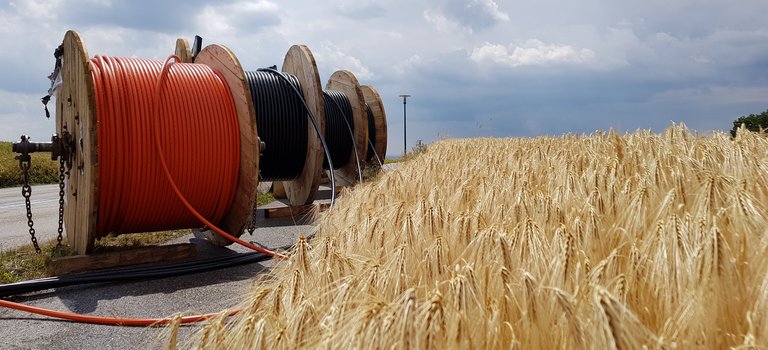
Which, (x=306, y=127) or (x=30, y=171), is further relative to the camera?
(x=30, y=171)

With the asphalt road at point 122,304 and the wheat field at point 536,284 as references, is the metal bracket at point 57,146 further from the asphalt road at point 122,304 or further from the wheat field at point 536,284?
the wheat field at point 536,284

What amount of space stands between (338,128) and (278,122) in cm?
259

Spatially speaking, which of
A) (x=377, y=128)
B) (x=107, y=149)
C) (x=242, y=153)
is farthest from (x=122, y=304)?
(x=377, y=128)

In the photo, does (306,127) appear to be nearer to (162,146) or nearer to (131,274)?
(162,146)

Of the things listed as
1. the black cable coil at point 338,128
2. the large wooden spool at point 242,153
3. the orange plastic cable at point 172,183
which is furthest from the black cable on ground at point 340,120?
the orange plastic cable at point 172,183

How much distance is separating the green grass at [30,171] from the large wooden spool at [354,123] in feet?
36.9

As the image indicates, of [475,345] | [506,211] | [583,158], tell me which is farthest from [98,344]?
[583,158]

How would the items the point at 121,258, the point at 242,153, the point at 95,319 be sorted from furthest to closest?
the point at 242,153, the point at 121,258, the point at 95,319

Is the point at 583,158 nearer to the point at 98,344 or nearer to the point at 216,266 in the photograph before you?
the point at 216,266

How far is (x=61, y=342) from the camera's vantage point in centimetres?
373

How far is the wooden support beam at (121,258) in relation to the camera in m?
5.43

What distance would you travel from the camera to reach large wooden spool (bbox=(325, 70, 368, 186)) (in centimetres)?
1110

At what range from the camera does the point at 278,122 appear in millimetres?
8312

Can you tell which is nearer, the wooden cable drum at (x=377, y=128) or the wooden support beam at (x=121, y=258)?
the wooden support beam at (x=121, y=258)
